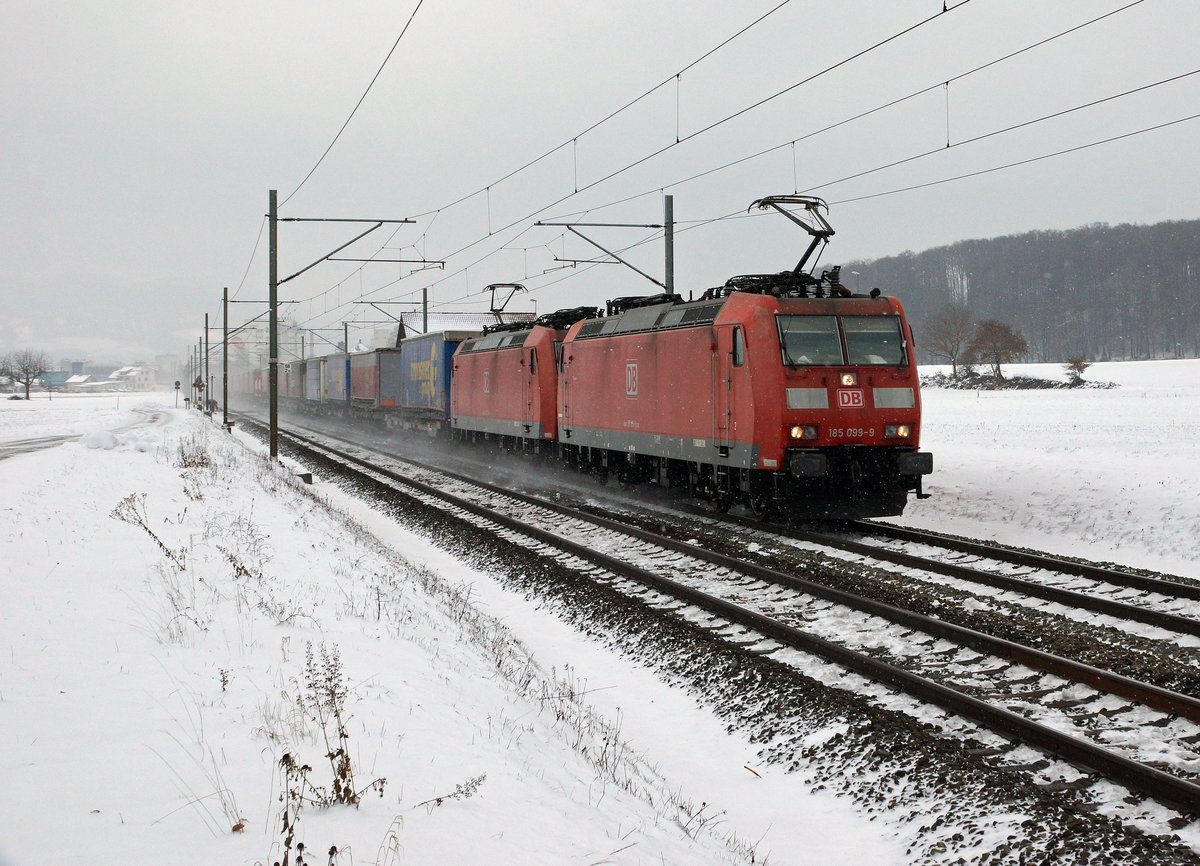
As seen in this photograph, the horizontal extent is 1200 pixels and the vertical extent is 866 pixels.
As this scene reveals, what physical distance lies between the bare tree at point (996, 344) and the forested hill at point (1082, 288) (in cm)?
3010

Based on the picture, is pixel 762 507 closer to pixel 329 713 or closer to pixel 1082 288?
pixel 329 713

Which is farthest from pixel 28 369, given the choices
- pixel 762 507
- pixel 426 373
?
pixel 762 507

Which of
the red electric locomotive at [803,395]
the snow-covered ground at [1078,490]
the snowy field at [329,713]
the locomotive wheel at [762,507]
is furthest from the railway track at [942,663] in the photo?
the snow-covered ground at [1078,490]

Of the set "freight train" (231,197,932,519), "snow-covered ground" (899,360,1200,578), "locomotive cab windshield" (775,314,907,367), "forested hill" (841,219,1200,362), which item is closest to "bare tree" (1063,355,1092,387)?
"snow-covered ground" (899,360,1200,578)

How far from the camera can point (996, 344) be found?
61031 mm

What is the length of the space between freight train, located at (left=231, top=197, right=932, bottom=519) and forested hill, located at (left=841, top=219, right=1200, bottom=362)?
260 feet

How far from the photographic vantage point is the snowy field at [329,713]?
3512 mm

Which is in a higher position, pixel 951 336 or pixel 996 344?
pixel 951 336

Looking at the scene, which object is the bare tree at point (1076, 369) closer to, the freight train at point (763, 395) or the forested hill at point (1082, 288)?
the forested hill at point (1082, 288)

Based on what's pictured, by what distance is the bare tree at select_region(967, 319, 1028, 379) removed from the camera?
200 feet

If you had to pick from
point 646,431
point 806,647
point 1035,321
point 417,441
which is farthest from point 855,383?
point 1035,321

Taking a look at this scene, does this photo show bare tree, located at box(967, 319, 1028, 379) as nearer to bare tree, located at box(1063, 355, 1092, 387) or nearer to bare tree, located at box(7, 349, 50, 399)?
bare tree, located at box(1063, 355, 1092, 387)

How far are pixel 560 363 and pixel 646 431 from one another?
529cm

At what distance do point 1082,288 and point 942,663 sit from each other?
110 m
